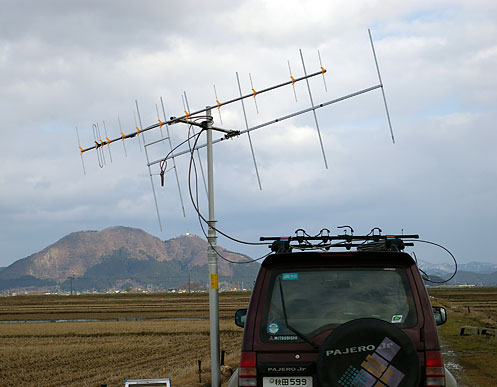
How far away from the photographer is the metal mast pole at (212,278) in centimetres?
1141

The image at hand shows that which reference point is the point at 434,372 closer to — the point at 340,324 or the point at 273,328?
the point at 340,324

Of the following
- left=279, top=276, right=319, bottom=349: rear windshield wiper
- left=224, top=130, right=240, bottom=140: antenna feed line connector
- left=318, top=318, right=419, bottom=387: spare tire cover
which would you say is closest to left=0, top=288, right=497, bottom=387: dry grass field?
left=224, top=130, right=240, bottom=140: antenna feed line connector

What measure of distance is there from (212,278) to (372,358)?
7.50m

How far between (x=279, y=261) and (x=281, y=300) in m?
0.34

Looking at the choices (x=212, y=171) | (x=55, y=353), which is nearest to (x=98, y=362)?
(x=55, y=353)

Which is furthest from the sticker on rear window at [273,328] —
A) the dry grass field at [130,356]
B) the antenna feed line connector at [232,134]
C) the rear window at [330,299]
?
the dry grass field at [130,356]

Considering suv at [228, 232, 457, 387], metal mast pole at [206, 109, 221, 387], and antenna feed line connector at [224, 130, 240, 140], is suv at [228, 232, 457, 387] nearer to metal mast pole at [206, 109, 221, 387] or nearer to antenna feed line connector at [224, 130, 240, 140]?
metal mast pole at [206, 109, 221, 387]

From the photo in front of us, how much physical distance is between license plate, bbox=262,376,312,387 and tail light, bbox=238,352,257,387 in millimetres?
93

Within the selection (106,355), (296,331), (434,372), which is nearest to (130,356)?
(106,355)

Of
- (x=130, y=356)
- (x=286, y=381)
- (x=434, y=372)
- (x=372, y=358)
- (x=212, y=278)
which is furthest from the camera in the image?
(x=130, y=356)

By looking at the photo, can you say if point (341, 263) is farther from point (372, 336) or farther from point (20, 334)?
point (20, 334)

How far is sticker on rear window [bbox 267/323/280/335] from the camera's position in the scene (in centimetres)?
541

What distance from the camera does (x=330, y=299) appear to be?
5527 millimetres

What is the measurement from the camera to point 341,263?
5.53 m
